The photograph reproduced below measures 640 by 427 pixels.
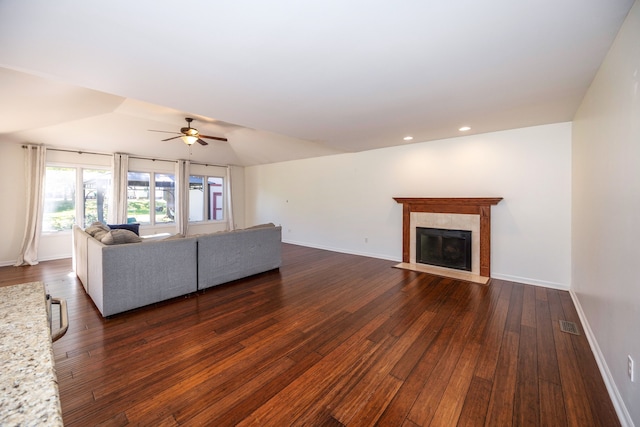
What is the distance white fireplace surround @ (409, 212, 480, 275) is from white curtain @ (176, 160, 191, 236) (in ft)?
20.4

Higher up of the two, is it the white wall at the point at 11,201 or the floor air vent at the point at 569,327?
the white wall at the point at 11,201

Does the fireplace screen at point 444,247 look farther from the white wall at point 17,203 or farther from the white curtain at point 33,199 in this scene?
the white curtain at point 33,199

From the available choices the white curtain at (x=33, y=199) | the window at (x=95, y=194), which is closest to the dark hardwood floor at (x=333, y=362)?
the white curtain at (x=33, y=199)

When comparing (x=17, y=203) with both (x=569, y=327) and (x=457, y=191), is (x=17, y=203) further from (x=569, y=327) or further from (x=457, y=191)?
(x=569, y=327)

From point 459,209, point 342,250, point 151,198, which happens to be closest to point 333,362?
point 459,209

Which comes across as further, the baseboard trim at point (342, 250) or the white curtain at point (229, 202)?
the white curtain at point (229, 202)

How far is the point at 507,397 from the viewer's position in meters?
1.79

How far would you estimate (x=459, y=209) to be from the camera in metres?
4.55

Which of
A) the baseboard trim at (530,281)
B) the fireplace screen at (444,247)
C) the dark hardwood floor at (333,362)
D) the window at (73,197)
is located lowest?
the dark hardwood floor at (333,362)

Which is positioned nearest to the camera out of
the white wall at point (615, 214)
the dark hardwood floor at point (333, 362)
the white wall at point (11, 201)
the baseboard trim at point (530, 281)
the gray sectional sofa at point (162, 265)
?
the white wall at point (615, 214)

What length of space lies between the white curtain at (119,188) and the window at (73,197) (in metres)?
0.21

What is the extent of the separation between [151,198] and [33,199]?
2.22 meters

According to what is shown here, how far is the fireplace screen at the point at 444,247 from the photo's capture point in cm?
451

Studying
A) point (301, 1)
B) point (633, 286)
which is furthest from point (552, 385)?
point (301, 1)
